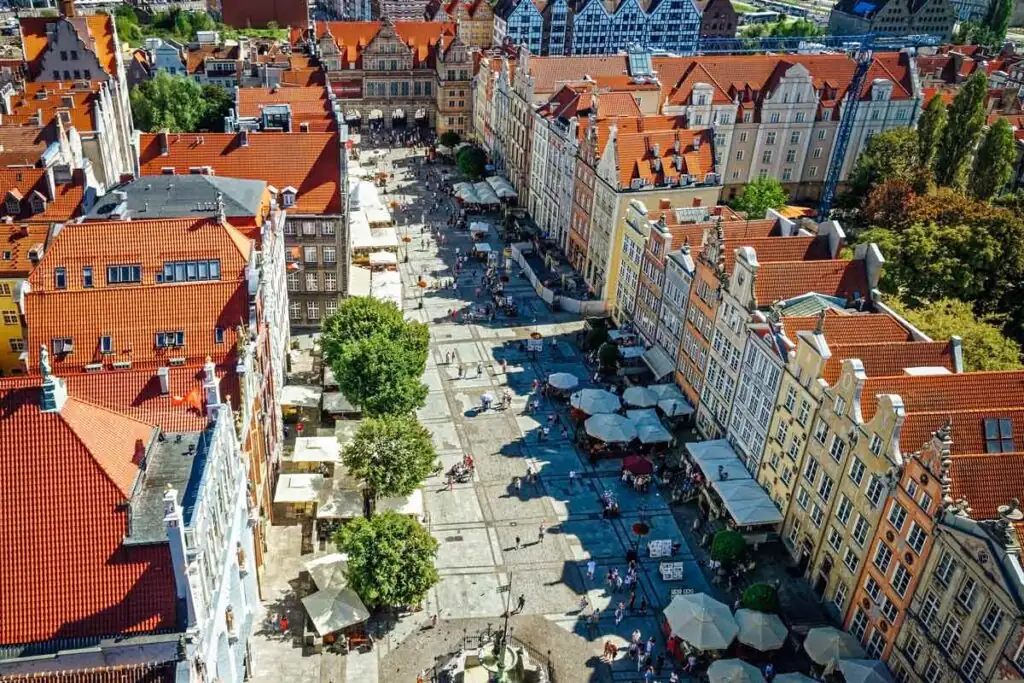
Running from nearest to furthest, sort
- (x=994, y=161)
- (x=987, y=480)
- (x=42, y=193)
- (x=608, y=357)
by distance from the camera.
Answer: (x=987, y=480) < (x=42, y=193) < (x=608, y=357) < (x=994, y=161)

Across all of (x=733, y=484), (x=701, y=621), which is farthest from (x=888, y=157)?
(x=701, y=621)

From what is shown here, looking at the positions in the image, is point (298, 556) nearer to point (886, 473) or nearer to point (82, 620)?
point (82, 620)

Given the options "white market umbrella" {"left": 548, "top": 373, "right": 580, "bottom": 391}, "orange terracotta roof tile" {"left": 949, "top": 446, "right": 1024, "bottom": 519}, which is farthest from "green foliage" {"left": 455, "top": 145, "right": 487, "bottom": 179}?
"orange terracotta roof tile" {"left": 949, "top": 446, "right": 1024, "bottom": 519}

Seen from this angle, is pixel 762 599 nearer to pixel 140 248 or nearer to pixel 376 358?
pixel 376 358

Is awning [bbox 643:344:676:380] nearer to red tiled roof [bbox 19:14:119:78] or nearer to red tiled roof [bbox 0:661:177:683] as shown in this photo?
red tiled roof [bbox 0:661:177:683]

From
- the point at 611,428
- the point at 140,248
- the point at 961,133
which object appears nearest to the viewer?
the point at 140,248

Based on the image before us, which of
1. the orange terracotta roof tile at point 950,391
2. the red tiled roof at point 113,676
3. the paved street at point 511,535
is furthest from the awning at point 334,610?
the orange terracotta roof tile at point 950,391
